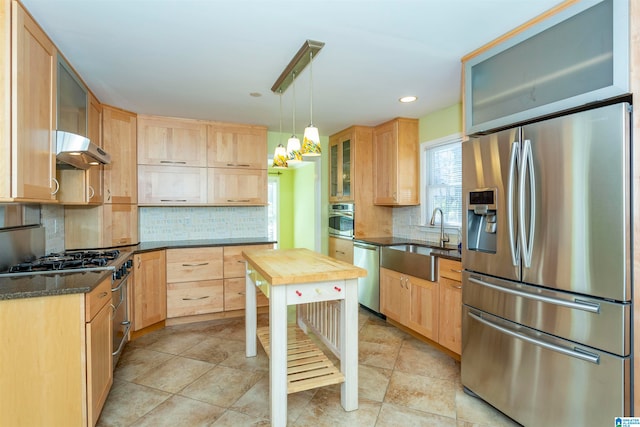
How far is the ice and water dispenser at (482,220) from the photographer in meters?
2.09

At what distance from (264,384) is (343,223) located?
2497mm

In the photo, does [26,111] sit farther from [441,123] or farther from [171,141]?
[441,123]

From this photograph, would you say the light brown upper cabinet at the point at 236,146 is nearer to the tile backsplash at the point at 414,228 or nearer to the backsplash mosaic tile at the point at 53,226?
the backsplash mosaic tile at the point at 53,226

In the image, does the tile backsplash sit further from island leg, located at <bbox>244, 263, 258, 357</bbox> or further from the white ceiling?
island leg, located at <bbox>244, 263, 258, 357</bbox>

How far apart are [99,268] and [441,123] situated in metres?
3.42

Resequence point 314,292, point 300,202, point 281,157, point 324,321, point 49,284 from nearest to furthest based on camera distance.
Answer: point 49,284
point 314,292
point 281,157
point 324,321
point 300,202

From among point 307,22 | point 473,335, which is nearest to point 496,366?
point 473,335

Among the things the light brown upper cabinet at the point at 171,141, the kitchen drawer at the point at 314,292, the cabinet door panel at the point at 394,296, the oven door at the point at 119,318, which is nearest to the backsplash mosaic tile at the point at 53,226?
the oven door at the point at 119,318

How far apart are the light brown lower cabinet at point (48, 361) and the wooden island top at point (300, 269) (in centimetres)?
97

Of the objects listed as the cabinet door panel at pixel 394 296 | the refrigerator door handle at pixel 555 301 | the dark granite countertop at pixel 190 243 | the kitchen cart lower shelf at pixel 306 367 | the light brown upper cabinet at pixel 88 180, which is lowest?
the kitchen cart lower shelf at pixel 306 367

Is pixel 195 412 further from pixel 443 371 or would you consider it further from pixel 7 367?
pixel 443 371

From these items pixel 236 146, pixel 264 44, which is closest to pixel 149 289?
pixel 236 146

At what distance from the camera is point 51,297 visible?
5.48ft

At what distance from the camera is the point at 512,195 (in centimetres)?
191
